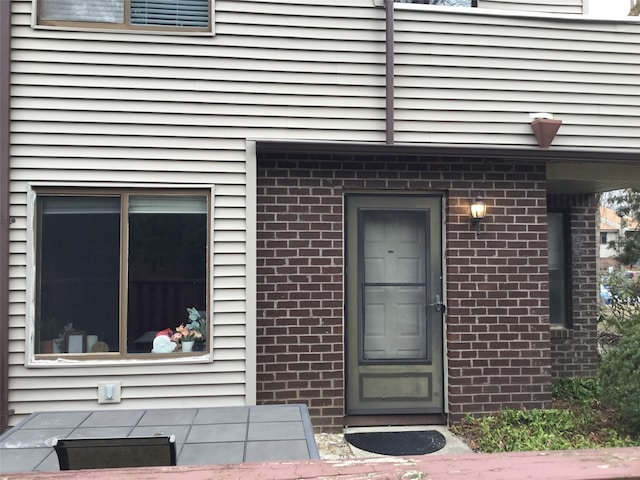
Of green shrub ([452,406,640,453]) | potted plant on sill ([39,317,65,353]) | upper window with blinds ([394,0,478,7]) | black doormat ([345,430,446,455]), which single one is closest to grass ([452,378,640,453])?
green shrub ([452,406,640,453])

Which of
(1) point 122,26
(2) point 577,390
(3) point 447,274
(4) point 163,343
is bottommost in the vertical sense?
(2) point 577,390

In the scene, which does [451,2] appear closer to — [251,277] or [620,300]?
[251,277]

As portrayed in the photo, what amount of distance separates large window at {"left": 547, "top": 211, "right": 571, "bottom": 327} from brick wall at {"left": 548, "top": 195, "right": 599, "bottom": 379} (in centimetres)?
9

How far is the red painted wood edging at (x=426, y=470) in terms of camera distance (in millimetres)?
1238

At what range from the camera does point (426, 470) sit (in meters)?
1.28

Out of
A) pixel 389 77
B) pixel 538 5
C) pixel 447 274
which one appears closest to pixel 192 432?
pixel 447 274

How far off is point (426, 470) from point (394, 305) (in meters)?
3.82

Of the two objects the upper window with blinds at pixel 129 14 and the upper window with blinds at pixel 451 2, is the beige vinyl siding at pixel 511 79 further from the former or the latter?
the upper window with blinds at pixel 129 14

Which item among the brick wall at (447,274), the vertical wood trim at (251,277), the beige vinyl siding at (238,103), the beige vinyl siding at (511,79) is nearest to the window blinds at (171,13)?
the beige vinyl siding at (238,103)

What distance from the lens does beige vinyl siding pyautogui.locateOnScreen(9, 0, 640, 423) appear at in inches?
175

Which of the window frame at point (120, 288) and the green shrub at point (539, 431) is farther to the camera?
the window frame at point (120, 288)

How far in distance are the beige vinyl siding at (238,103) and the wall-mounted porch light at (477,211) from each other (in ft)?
1.76

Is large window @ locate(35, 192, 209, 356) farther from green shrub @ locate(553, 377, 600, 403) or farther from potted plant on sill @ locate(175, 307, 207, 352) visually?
green shrub @ locate(553, 377, 600, 403)

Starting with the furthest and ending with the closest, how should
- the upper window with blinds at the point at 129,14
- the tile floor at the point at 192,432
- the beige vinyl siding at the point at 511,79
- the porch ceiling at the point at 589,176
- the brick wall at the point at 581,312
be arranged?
the brick wall at the point at 581,312 → the porch ceiling at the point at 589,176 → the beige vinyl siding at the point at 511,79 → the upper window with blinds at the point at 129,14 → the tile floor at the point at 192,432
